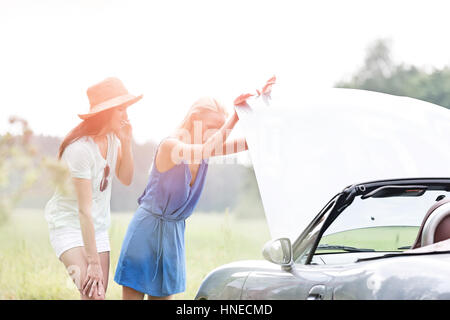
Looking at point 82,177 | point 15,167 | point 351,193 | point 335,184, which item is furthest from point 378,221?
point 15,167

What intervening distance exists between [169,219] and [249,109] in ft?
2.85

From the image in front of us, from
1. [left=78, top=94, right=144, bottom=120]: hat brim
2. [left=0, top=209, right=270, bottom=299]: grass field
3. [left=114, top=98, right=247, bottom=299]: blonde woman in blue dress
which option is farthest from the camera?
[left=0, top=209, right=270, bottom=299]: grass field

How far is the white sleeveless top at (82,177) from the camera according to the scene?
454 cm

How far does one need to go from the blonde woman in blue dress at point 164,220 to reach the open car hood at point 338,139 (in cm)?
29

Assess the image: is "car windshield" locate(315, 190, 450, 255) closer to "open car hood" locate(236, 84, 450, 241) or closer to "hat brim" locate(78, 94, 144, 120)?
"open car hood" locate(236, 84, 450, 241)

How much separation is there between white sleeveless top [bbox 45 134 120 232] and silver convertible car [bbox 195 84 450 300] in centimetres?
93

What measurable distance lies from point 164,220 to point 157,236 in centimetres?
11

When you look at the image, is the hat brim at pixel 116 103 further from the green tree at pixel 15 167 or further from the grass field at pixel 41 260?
the grass field at pixel 41 260

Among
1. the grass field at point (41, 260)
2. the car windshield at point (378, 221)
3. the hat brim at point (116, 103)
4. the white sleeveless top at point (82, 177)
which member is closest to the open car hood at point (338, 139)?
the car windshield at point (378, 221)

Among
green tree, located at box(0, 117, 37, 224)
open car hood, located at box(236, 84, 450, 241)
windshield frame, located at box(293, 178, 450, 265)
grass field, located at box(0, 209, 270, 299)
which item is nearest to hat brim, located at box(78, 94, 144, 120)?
open car hood, located at box(236, 84, 450, 241)

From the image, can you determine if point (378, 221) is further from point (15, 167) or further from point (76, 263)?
point (15, 167)

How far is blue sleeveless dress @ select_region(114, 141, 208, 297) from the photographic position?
4.75 meters

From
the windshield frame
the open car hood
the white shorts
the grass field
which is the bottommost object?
the grass field
